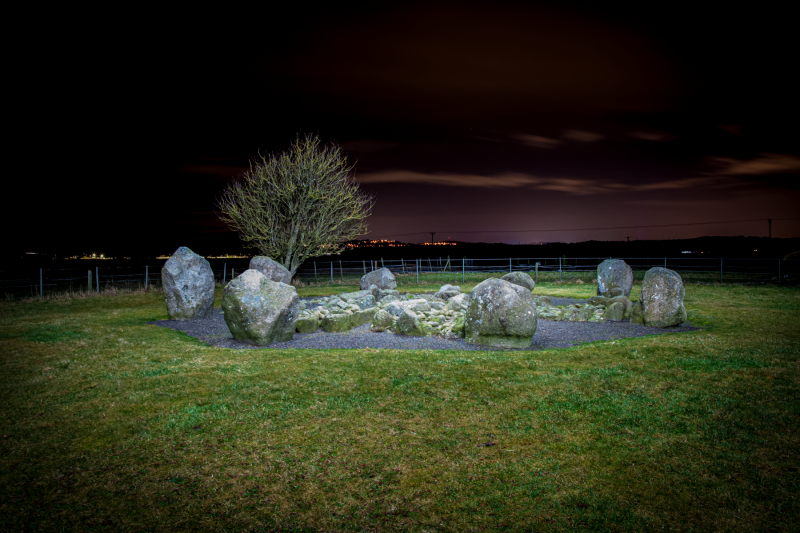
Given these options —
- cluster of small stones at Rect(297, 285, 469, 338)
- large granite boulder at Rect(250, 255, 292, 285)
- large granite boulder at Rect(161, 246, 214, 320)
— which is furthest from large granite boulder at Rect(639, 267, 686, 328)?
large granite boulder at Rect(161, 246, 214, 320)

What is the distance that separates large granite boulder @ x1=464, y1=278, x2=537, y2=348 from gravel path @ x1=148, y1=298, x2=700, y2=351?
329 millimetres

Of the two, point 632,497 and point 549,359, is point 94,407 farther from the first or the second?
point 549,359

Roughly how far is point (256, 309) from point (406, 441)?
6.67 m

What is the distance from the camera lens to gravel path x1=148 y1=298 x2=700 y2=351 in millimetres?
10227

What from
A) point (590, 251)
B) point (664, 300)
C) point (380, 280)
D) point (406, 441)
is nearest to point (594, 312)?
point (664, 300)

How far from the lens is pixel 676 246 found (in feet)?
270

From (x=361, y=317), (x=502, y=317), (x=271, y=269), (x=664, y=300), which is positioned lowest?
(x=361, y=317)

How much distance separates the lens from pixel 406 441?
4.88 m

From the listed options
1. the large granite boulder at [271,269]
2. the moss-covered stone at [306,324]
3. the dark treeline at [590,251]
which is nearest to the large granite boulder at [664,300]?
the moss-covered stone at [306,324]

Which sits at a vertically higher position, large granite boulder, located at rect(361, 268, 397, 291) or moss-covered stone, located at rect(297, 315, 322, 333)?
large granite boulder, located at rect(361, 268, 397, 291)

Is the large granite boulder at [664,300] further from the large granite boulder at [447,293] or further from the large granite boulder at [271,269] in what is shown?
the large granite boulder at [271,269]

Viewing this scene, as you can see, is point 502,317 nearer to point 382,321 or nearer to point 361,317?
point 382,321

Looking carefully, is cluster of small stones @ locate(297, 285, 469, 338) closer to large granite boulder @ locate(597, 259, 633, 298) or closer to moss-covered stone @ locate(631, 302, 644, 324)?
moss-covered stone @ locate(631, 302, 644, 324)

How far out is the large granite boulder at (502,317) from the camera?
989 centimetres
